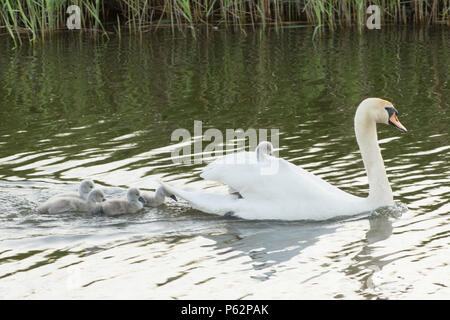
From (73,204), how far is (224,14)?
966 centimetres

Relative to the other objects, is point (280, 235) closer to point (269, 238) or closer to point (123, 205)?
point (269, 238)

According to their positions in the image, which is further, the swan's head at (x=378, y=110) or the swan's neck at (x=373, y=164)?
the swan's head at (x=378, y=110)

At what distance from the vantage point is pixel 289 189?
23.7 ft

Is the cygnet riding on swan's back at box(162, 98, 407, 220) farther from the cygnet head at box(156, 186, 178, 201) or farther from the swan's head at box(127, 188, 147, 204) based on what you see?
the swan's head at box(127, 188, 147, 204)

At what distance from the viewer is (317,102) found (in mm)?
11742

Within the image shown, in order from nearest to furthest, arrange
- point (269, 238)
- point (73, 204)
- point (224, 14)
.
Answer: point (269, 238) → point (73, 204) → point (224, 14)

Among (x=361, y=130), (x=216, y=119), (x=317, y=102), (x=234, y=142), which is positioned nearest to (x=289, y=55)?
(x=317, y=102)

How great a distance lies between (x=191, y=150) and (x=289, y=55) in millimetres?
5756

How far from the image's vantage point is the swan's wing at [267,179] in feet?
23.7

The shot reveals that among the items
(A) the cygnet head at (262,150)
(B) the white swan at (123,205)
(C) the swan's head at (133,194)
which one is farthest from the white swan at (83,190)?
(A) the cygnet head at (262,150)

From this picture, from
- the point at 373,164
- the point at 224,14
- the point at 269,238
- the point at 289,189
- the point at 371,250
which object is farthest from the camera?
the point at 224,14

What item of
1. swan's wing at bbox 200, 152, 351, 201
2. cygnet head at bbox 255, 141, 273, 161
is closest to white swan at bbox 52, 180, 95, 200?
swan's wing at bbox 200, 152, 351, 201

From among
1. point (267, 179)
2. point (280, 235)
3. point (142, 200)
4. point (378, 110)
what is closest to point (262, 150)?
point (267, 179)

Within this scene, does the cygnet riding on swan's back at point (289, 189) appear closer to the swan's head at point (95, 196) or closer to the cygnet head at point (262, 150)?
the cygnet head at point (262, 150)
